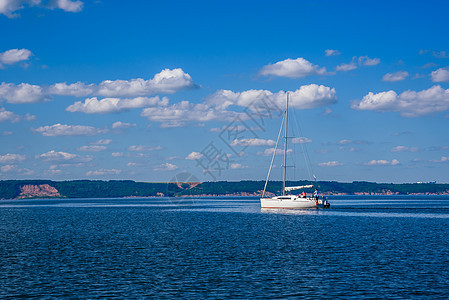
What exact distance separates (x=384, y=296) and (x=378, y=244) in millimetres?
30068

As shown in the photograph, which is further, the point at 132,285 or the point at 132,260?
the point at 132,260

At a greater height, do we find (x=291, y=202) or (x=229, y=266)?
(x=291, y=202)

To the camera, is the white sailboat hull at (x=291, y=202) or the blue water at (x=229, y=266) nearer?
the blue water at (x=229, y=266)

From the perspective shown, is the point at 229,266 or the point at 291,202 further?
the point at 291,202

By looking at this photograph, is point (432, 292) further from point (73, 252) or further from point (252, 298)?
point (73, 252)

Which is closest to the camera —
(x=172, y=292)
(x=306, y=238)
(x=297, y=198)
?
(x=172, y=292)

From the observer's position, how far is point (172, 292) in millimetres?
35375

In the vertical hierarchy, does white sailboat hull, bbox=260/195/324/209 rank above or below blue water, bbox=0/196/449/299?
above

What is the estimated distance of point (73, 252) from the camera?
5656 cm

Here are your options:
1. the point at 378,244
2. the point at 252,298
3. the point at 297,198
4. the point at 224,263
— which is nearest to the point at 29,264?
the point at 224,263

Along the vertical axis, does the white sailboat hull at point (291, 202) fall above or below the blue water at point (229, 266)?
above

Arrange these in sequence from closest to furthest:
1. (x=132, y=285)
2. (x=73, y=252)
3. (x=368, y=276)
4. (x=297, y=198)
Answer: (x=132, y=285), (x=368, y=276), (x=73, y=252), (x=297, y=198)

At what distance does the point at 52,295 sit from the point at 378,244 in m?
42.0

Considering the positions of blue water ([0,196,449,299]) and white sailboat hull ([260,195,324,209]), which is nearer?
blue water ([0,196,449,299])
